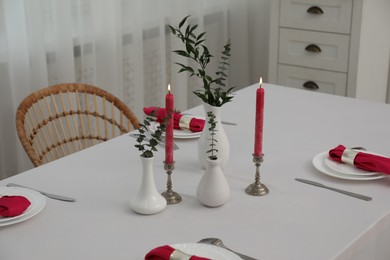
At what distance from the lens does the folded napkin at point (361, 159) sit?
160 cm

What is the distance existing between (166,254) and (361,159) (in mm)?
645

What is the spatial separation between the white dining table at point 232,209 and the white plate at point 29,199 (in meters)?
0.01

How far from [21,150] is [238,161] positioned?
118 centimetres

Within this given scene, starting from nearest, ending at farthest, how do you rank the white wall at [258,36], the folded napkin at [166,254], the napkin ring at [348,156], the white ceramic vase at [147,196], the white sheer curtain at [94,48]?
the folded napkin at [166,254] → the white ceramic vase at [147,196] → the napkin ring at [348,156] → the white sheer curtain at [94,48] → the white wall at [258,36]

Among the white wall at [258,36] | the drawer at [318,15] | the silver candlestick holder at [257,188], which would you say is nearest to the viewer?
the silver candlestick holder at [257,188]

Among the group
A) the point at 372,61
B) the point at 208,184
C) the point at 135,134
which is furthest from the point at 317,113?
the point at 372,61

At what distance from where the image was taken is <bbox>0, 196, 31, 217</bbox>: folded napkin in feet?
4.59

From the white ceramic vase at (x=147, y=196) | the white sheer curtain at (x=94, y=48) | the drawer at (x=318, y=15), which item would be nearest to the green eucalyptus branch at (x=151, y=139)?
the white ceramic vase at (x=147, y=196)

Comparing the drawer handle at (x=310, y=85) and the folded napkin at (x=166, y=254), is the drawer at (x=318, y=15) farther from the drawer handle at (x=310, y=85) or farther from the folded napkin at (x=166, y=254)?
the folded napkin at (x=166, y=254)

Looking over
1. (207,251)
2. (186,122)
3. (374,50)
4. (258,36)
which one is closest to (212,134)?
(207,251)

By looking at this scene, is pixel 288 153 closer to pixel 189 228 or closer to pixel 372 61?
pixel 189 228

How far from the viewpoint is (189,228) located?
1384 mm

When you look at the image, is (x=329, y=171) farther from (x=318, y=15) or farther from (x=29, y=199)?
(x=318, y=15)

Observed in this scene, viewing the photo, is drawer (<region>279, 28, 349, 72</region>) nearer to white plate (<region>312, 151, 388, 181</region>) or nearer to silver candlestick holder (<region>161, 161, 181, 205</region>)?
white plate (<region>312, 151, 388, 181</region>)
